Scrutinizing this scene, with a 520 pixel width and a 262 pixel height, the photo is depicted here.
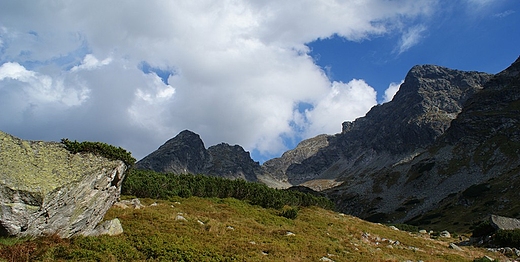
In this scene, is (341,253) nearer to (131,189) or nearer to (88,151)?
(88,151)

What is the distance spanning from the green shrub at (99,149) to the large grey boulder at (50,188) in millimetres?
431

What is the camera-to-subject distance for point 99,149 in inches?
776

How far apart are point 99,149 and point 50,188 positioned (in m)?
4.65

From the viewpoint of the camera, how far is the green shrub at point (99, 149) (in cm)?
1888

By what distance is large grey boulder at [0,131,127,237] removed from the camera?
14416 mm

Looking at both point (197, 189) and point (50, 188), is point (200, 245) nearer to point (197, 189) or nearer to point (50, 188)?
point (50, 188)

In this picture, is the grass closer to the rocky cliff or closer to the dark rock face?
the dark rock face

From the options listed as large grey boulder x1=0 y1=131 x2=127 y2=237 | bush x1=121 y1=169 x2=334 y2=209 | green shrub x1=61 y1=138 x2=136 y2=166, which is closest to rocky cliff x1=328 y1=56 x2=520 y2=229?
bush x1=121 y1=169 x2=334 y2=209

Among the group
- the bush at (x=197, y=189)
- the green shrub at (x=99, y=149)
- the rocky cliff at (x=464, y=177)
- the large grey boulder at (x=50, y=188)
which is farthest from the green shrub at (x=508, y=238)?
the rocky cliff at (x=464, y=177)

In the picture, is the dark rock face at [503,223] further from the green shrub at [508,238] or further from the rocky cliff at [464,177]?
the rocky cliff at [464,177]

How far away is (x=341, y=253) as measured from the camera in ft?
71.0

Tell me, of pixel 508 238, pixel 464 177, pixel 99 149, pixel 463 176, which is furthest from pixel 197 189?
pixel 463 176

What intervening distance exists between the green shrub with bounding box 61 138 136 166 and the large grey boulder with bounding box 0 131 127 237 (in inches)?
17.0

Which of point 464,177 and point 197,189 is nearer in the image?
point 197,189
